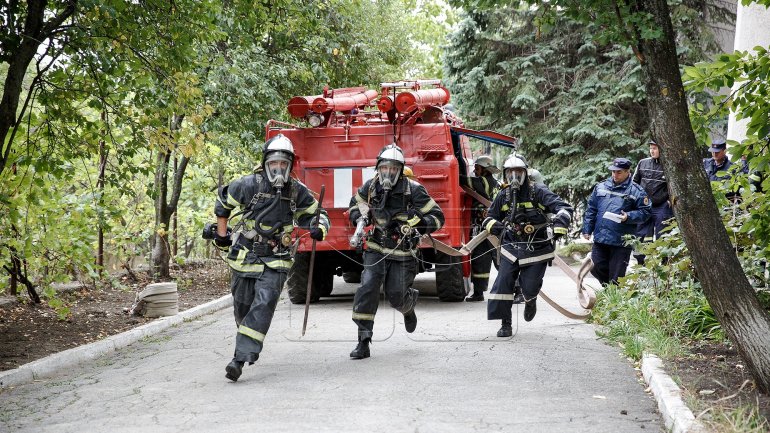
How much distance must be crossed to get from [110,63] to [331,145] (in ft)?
12.0

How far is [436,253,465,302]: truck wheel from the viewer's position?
11836 mm

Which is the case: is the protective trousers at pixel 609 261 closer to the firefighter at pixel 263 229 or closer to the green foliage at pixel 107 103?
the firefighter at pixel 263 229

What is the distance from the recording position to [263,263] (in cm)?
718

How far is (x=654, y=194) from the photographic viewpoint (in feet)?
36.1

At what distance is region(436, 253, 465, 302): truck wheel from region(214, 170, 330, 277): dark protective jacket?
4654 millimetres

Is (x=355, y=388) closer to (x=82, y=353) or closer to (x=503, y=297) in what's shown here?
(x=503, y=297)

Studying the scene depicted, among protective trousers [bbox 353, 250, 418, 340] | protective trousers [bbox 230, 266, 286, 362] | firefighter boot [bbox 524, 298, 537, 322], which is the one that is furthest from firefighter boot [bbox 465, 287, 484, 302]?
protective trousers [bbox 230, 266, 286, 362]

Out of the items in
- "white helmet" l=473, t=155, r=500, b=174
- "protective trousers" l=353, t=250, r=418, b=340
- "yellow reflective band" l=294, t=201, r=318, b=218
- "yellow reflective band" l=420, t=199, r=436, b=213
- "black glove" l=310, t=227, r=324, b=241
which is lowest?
"protective trousers" l=353, t=250, r=418, b=340

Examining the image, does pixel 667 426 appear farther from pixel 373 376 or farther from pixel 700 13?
pixel 700 13

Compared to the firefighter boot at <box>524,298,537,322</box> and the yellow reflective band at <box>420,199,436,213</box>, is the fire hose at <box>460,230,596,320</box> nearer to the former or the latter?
the firefighter boot at <box>524,298,537,322</box>

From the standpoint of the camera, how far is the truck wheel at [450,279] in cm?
1184

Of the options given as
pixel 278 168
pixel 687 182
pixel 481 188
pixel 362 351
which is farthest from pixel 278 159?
pixel 481 188

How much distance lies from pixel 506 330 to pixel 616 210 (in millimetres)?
2558

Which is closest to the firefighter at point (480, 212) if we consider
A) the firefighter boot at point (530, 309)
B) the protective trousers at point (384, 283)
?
the firefighter boot at point (530, 309)
